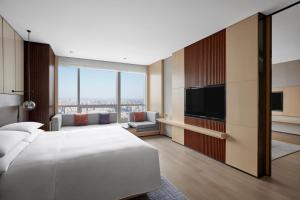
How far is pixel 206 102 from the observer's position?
3.48 m

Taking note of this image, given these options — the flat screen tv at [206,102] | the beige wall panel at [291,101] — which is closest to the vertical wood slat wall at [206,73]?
the flat screen tv at [206,102]

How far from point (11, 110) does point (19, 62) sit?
1111 millimetres

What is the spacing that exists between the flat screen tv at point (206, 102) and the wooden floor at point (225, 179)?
1.00 m

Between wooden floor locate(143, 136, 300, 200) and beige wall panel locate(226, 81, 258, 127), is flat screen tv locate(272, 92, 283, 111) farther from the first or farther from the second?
beige wall panel locate(226, 81, 258, 127)

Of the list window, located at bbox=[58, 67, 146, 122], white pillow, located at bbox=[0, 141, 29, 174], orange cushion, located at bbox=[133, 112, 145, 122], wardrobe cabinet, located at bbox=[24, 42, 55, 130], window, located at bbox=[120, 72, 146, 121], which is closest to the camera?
white pillow, located at bbox=[0, 141, 29, 174]

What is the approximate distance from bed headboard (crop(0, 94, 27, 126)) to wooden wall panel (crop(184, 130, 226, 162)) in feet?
12.8

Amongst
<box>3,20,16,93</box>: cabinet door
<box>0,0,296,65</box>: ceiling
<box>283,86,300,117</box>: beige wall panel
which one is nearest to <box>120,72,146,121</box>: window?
<box>0,0,296,65</box>: ceiling

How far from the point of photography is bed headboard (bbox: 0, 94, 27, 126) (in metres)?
2.55

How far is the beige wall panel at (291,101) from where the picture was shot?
4.94 meters

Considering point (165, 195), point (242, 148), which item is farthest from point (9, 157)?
point (242, 148)

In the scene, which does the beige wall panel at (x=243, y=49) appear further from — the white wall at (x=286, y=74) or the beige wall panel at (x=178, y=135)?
the white wall at (x=286, y=74)

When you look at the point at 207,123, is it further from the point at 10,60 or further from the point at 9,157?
the point at 10,60

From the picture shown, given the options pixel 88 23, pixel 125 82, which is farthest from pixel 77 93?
pixel 88 23

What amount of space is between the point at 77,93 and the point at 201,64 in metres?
4.37
